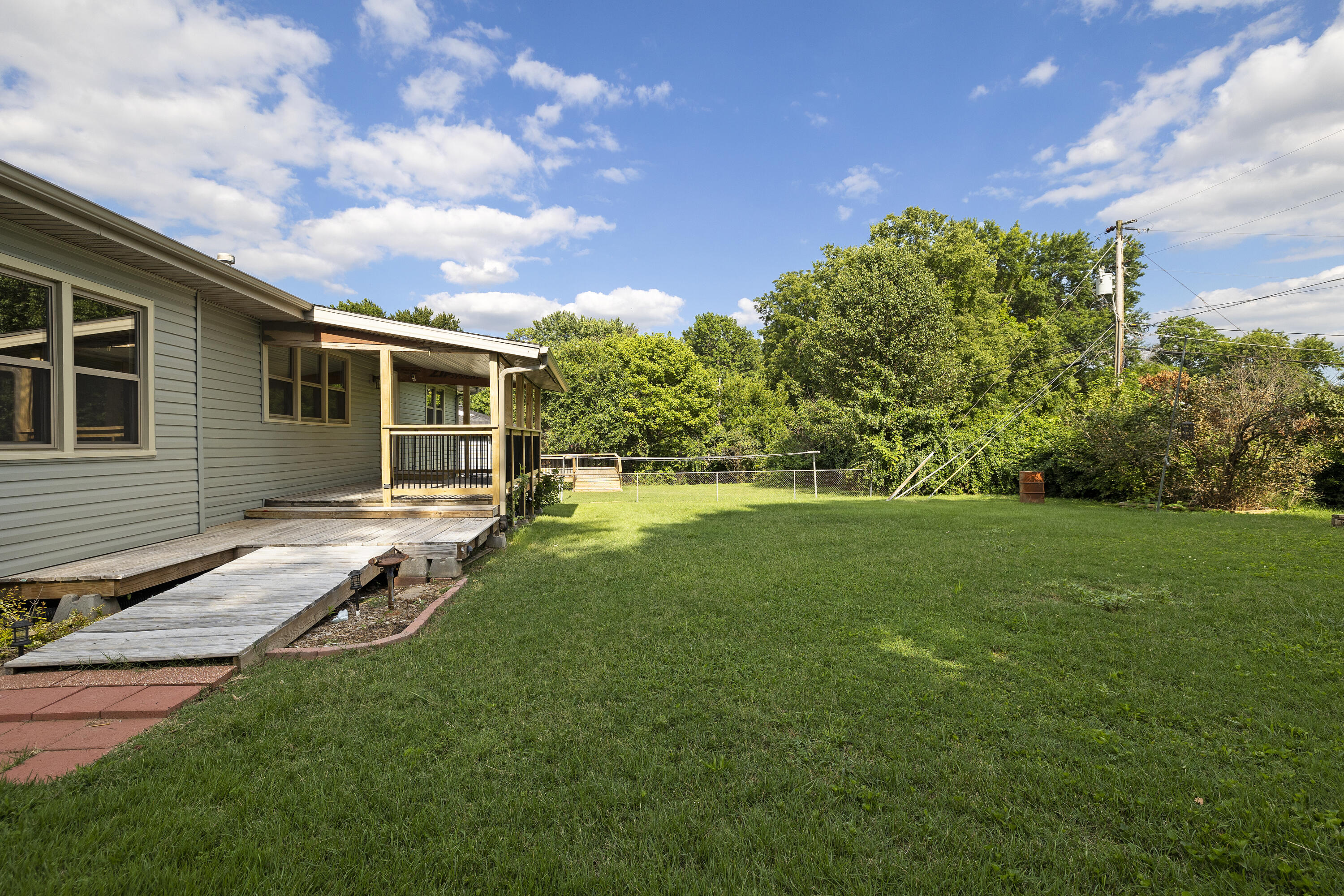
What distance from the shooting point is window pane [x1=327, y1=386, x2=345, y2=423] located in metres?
9.57

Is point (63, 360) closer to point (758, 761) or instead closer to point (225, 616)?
point (225, 616)

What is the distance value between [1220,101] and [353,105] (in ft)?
68.4

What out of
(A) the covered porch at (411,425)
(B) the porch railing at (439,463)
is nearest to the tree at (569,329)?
(B) the porch railing at (439,463)

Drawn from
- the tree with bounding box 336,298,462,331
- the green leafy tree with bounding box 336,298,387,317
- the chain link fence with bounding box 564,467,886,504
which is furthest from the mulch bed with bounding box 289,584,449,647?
the tree with bounding box 336,298,462,331

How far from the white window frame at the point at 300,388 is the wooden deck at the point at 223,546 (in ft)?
5.33

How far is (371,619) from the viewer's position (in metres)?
4.71

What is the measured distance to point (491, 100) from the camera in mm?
15133

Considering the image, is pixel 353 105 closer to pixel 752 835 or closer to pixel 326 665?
pixel 326 665

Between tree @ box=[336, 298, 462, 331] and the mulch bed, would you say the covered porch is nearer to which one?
the mulch bed

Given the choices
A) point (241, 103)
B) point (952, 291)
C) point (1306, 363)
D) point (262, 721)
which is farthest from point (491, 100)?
point (1306, 363)

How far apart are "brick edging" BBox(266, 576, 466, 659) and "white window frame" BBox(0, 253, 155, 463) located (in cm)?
277

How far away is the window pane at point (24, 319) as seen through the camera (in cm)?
427

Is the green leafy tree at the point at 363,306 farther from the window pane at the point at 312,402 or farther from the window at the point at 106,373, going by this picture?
the window at the point at 106,373

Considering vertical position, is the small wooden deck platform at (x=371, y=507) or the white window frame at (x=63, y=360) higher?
the white window frame at (x=63, y=360)
